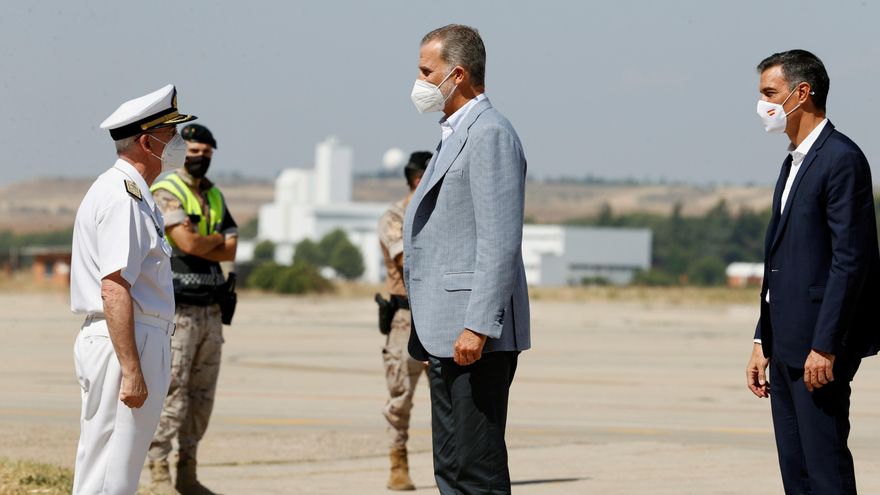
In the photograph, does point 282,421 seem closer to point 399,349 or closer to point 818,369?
point 399,349

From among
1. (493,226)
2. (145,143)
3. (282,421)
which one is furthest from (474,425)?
(282,421)

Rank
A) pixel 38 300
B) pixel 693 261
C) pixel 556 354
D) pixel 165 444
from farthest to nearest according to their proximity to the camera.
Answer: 1. pixel 693 261
2. pixel 38 300
3. pixel 556 354
4. pixel 165 444

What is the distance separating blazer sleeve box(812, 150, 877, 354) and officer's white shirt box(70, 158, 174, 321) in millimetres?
2589

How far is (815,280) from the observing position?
6.08 meters

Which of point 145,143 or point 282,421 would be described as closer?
point 145,143

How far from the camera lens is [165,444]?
906 cm

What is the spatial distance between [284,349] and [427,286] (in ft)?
76.6

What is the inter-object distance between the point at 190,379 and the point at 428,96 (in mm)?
3774

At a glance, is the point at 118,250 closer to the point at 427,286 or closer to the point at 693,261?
the point at 427,286

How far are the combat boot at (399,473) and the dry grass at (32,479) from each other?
2.02 meters

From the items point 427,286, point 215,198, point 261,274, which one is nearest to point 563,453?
point 215,198

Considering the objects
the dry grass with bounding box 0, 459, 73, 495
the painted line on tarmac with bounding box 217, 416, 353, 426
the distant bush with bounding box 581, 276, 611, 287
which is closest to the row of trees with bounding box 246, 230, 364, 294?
the distant bush with bounding box 581, 276, 611, 287

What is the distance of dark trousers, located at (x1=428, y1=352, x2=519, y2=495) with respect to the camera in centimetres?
592

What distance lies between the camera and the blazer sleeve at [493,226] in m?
5.81
